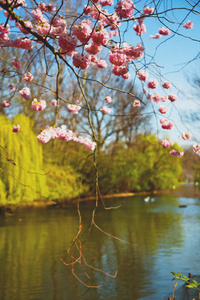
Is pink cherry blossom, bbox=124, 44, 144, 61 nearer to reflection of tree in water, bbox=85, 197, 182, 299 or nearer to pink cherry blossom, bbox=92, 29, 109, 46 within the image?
pink cherry blossom, bbox=92, 29, 109, 46

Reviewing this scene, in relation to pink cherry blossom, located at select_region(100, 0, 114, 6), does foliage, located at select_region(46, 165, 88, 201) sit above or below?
below

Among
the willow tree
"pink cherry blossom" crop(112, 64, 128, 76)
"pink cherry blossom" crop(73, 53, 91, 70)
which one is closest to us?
"pink cherry blossom" crop(73, 53, 91, 70)

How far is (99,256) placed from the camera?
8.40m

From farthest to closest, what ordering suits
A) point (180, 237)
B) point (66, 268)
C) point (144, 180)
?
point (144, 180) → point (180, 237) → point (66, 268)

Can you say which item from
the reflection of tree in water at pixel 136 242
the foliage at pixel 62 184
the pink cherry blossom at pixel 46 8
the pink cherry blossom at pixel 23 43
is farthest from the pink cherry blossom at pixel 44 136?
the foliage at pixel 62 184

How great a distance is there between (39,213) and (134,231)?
5221mm

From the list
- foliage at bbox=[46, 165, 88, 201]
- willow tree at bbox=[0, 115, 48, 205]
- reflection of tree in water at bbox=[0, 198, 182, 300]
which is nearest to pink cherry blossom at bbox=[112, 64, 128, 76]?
reflection of tree in water at bbox=[0, 198, 182, 300]

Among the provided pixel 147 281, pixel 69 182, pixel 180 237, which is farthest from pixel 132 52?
pixel 69 182

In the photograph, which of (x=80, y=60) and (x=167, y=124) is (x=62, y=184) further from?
(x=80, y=60)

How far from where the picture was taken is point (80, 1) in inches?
748

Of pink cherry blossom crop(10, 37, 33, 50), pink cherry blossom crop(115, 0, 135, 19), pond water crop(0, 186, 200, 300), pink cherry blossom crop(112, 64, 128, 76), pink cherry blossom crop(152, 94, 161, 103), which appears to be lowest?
pond water crop(0, 186, 200, 300)

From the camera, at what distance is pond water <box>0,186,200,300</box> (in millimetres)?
6211

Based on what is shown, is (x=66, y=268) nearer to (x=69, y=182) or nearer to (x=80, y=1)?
(x=69, y=182)

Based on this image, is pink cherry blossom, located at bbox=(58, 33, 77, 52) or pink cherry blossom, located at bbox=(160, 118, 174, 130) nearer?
pink cherry blossom, located at bbox=(58, 33, 77, 52)
